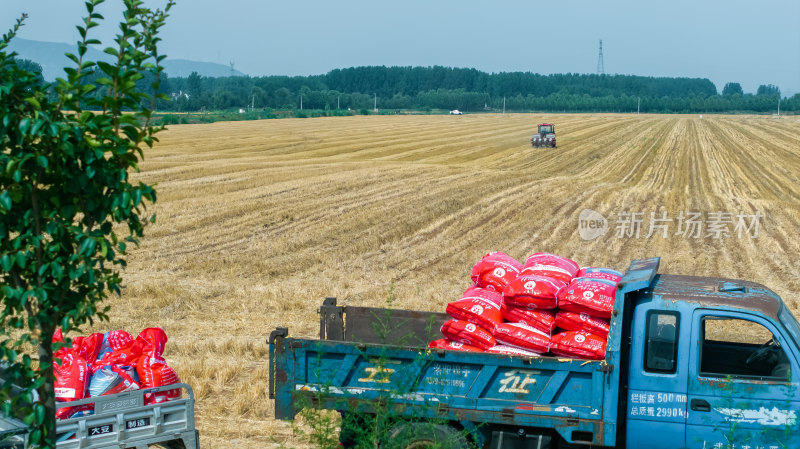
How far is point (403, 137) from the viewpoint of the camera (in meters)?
55.8

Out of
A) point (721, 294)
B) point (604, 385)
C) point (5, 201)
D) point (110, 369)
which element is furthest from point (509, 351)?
point (5, 201)

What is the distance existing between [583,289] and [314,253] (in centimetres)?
1201

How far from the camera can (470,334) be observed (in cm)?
714

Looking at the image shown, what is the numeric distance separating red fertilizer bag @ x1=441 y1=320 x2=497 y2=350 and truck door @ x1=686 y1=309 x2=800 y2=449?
168 cm

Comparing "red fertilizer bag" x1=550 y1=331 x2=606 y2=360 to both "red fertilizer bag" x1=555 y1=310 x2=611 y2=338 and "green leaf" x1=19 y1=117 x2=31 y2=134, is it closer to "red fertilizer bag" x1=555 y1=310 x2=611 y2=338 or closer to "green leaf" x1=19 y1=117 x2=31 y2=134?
"red fertilizer bag" x1=555 y1=310 x2=611 y2=338

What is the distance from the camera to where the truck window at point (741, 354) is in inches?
251

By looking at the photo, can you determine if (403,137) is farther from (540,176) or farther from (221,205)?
(221,205)

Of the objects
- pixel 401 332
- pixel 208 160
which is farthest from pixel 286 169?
pixel 401 332

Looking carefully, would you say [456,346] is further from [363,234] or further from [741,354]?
[363,234]

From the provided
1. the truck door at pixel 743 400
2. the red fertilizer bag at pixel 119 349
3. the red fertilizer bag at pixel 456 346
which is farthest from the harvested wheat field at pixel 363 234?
the truck door at pixel 743 400

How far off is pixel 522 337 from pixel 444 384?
82 cm

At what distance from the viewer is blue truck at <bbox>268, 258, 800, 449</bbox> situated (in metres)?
6.29

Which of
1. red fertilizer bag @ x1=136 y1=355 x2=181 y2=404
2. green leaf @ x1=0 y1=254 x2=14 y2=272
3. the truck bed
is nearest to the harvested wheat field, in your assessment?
the truck bed

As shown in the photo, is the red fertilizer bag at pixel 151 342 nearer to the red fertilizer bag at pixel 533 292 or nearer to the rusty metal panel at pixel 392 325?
the rusty metal panel at pixel 392 325
